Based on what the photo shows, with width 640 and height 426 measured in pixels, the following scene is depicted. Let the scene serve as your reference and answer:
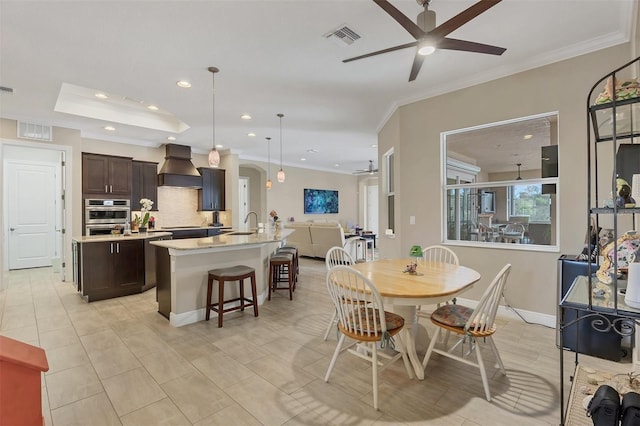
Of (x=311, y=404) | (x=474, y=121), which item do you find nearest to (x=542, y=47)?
(x=474, y=121)

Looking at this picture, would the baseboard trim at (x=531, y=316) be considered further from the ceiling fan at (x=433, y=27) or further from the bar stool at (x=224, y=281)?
the bar stool at (x=224, y=281)

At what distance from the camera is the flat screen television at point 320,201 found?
10344mm

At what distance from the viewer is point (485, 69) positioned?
11.3 feet

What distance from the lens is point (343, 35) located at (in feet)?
8.87

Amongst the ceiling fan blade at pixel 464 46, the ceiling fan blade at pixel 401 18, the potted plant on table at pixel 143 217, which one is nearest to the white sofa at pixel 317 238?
the potted plant on table at pixel 143 217

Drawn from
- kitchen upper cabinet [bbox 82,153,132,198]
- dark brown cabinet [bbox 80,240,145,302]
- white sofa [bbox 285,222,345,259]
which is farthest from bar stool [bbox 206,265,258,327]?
kitchen upper cabinet [bbox 82,153,132,198]

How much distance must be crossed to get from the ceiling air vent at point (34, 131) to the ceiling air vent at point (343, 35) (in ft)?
17.4

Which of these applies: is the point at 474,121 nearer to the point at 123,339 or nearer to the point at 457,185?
the point at 457,185

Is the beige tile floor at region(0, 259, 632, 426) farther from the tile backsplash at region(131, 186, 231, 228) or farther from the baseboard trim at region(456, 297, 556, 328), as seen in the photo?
the tile backsplash at region(131, 186, 231, 228)

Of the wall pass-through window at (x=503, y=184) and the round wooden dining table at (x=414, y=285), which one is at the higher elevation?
the wall pass-through window at (x=503, y=184)

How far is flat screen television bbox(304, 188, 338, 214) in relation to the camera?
33.9 ft

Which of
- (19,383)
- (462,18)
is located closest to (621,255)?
(462,18)

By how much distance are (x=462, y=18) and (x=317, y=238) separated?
6.01 meters

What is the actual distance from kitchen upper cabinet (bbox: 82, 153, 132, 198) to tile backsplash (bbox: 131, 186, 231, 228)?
73 centimetres
